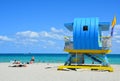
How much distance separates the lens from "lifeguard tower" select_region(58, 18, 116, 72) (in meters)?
25.3

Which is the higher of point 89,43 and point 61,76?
point 89,43

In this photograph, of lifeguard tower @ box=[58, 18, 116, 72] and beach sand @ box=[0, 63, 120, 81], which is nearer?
beach sand @ box=[0, 63, 120, 81]

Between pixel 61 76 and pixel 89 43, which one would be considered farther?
pixel 89 43

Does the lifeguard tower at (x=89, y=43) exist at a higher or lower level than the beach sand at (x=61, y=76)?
higher

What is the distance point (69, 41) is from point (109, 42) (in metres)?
3.49

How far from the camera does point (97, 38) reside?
2516 cm

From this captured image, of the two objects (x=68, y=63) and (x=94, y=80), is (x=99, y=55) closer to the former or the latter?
(x=68, y=63)

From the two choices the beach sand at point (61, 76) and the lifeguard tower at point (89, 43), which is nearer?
the beach sand at point (61, 76)

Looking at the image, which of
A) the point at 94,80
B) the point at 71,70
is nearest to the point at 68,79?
the point at 94,80

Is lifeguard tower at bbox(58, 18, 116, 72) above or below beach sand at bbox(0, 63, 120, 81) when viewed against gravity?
above

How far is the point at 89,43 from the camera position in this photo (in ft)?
83.7

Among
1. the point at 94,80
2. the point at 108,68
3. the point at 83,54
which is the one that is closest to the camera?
the point at 94,80

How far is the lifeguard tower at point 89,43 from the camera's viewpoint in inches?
997

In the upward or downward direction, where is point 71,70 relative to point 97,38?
downward
